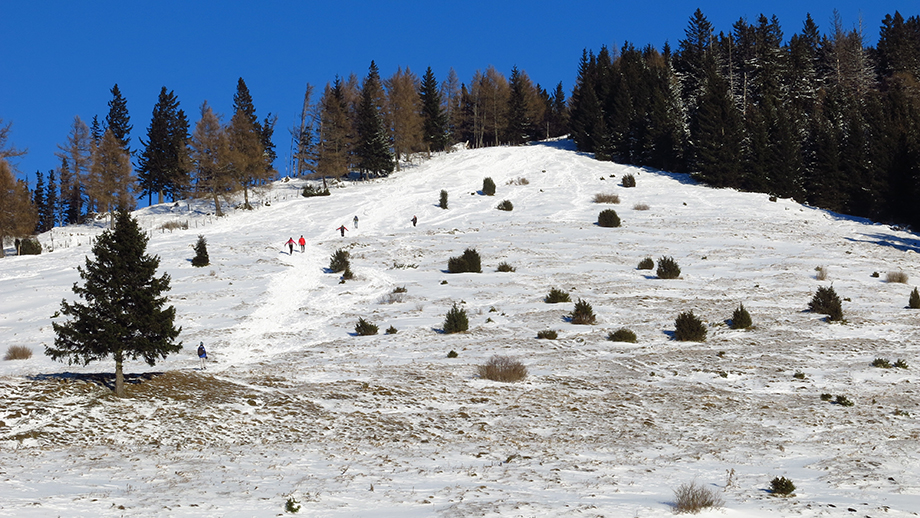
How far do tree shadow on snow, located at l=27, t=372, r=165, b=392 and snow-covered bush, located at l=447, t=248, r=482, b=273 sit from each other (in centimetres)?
1825

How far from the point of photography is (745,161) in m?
61.5

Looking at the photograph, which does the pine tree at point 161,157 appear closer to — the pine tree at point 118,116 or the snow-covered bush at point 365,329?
the pine tree at point 118,116

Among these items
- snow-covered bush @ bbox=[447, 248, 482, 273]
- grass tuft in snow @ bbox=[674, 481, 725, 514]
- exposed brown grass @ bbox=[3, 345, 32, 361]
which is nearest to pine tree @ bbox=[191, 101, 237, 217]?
snow-covered bush @ bbox=[447, 248, 482, 273]

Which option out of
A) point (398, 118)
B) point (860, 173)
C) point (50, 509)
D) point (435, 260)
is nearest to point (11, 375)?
point (50, 509)

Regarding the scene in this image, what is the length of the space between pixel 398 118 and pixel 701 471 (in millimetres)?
76160

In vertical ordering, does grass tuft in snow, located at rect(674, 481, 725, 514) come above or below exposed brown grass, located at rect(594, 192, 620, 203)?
below

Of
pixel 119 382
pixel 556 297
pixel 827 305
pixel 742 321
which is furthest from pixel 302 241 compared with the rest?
pixel 827 305

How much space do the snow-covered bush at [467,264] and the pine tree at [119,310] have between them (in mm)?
19596

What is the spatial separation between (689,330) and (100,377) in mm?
19522

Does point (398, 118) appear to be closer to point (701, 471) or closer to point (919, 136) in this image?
point (919, 136)

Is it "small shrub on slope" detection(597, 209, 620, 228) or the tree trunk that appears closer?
the tree trunk

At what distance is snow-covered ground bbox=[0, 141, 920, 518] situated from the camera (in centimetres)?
960

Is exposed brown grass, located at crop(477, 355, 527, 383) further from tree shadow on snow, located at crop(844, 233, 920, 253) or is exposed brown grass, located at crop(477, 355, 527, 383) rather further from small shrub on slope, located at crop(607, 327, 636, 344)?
tree shadow on snow, located at crop(844, 233, 920, 253)

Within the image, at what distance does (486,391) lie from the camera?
16641mm
